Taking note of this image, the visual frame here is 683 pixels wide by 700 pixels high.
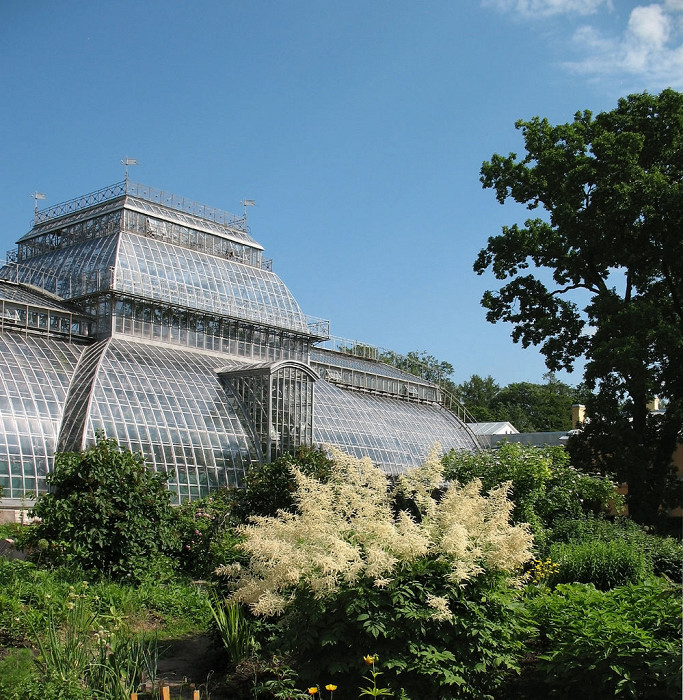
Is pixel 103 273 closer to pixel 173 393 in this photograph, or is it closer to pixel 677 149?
pixel 173 393

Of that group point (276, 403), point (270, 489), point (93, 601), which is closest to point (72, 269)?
point (276, 403)

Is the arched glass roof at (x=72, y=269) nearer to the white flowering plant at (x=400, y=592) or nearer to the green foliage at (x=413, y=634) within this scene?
the white flowering plant at (x=400, y=592)

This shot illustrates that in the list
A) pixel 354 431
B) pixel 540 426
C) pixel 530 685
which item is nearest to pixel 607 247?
pixel 354 431

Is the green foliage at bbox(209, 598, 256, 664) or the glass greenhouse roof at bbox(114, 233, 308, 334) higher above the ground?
the glass greenhouse roof at bbox(114, 233, 308, 334)

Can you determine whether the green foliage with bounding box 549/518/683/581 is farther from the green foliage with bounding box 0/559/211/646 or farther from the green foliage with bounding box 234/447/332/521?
the green foliage with bounding box 0/559/211/646

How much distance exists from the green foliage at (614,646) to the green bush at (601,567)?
12.2ft

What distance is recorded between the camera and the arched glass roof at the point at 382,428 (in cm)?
3359

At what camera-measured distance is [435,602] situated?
7.82m

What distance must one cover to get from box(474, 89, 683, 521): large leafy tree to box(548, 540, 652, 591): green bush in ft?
38.1

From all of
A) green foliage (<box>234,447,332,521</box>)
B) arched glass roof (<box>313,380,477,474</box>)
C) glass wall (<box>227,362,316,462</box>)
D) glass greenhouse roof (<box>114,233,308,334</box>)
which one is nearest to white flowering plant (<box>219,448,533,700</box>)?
green foliage (<box>234,447,332,521</box>)

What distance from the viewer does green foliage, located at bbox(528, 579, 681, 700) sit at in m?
7.52

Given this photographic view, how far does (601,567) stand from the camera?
42.9ft

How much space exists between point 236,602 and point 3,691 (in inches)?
99.7

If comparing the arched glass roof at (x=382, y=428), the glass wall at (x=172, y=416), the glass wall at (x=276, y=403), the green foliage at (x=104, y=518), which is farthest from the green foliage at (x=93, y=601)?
the arched glass roof at (x=382, y=428)
